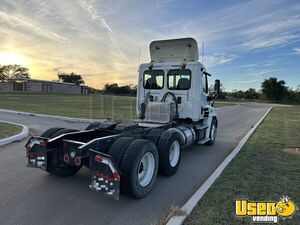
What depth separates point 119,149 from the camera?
→ 4.31m

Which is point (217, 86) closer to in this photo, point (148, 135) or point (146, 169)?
point (148, 135)

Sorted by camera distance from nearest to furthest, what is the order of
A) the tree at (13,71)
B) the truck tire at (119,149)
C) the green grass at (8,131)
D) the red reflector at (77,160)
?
the truck tire at (119,149)
the red reflector at (77,160)
the green grass at (8,131)
the tree at (13,71)

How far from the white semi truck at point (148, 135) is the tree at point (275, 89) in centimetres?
9008

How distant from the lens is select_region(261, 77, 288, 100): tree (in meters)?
88.4

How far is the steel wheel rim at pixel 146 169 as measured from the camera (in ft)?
15.1

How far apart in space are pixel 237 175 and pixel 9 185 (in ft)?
15.4

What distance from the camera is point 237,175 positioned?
17.8 feet

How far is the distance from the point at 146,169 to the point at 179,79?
3727mm

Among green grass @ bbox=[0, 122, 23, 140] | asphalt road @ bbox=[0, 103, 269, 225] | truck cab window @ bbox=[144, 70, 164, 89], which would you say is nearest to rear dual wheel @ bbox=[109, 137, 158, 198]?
asphalt road @ bbox=[0, 103, 269, 225]

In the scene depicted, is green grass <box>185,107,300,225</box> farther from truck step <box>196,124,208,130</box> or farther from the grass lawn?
the grass lawn

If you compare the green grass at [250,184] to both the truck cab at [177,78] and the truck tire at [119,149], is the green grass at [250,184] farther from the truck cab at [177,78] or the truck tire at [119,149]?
the truck cab at [177,78]

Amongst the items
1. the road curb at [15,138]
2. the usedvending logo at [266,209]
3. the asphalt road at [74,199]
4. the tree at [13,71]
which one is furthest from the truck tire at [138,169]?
the tree at [13,71]

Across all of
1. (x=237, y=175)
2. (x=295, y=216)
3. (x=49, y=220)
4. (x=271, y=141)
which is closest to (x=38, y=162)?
(x=49, y=220)

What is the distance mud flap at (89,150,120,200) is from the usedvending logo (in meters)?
1.93
